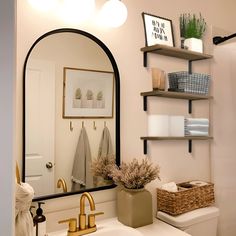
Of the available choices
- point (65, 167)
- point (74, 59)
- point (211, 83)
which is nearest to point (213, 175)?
point (211, 83)

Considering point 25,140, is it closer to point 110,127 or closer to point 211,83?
point 110,127

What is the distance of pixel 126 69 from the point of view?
5.62 ft

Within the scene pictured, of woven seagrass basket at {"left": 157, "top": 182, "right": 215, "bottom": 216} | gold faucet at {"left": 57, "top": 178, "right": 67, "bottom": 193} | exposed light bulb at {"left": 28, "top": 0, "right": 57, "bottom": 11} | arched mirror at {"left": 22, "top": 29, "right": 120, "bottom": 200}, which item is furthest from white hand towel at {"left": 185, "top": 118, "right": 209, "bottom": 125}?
exposed light bulb at {"left": 28, "top": 0, "right": 57, "bottom": 11}

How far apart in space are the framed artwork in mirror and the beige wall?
11cm

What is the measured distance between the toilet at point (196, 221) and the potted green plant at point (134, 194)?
0.16m

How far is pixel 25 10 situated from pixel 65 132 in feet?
2.17

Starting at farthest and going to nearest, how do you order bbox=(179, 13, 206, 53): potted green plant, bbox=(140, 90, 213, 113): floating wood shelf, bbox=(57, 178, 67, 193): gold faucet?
1. bbox=(179, 13, 206, 53): potted green plant
2. bbox=(140, 90, 213, 113): floating wood shelf
3. bbox=(57, 178, 67, 193): gold faucet

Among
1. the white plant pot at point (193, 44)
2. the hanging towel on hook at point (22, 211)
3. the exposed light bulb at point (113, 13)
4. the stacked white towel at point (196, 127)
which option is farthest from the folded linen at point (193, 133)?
the hanging towel on hook at point (22, 211)

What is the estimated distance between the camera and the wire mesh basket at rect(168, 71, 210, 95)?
1.84 meters

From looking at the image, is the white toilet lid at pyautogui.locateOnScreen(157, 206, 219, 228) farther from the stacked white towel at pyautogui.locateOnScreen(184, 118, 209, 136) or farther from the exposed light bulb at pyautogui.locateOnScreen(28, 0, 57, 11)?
the exposed light bulb at pyautogui.locateOnScreen(28, 0, 57, 11)

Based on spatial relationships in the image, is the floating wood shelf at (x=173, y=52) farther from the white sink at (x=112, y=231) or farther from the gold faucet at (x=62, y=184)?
the white sink at (x=112, y=231)

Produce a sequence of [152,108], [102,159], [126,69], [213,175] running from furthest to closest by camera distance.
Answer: [213,175] < [152,108] < [126,69] < [102,159]

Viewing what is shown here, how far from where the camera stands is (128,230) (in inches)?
56.2

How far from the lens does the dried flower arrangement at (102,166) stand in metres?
1.57
